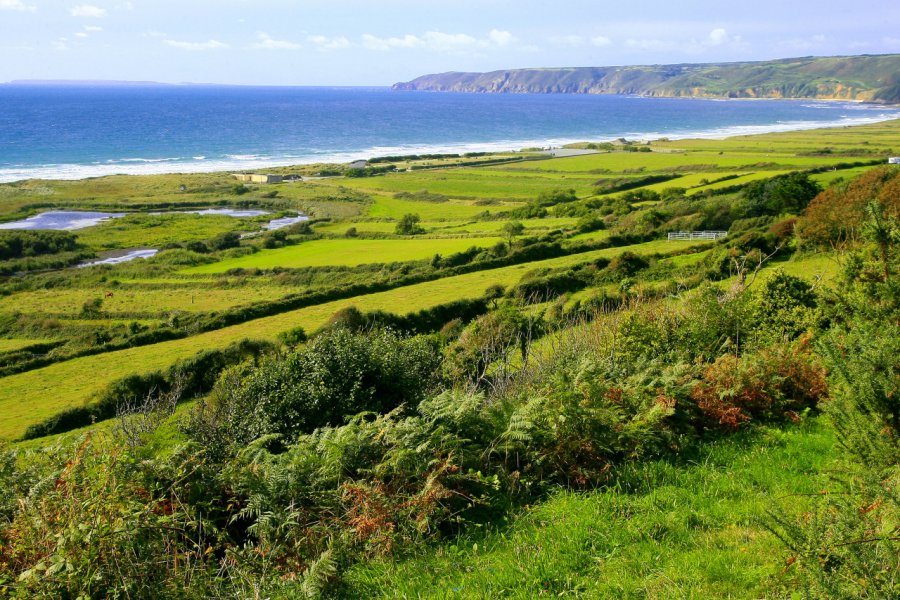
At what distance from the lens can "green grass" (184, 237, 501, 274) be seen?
55.6 metres

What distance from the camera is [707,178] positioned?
3255 inches

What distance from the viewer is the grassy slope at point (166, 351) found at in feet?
91.0

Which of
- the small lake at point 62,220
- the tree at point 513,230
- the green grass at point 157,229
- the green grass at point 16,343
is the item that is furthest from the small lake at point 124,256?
the tree at point 513,230

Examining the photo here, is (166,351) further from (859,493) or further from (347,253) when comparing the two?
(859,493)

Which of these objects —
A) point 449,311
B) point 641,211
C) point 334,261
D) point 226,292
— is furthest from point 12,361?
point 641,211

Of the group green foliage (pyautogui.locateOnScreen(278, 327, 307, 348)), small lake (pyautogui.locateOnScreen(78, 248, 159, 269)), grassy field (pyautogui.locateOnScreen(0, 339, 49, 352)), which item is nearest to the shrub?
green foliage (pyautogui.locateOnScreen(278, 327, 307, 348))

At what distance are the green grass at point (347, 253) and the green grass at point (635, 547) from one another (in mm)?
47067

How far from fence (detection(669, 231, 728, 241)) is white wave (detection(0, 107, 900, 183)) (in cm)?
8134

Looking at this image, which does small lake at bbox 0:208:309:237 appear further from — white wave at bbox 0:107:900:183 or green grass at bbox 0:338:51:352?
green grass at bbox 0:338:51:352

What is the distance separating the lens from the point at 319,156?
133250 millimetres

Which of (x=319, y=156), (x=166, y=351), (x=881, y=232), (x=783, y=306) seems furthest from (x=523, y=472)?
(x=319, y=156)

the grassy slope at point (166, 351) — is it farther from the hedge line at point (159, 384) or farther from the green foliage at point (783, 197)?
the green foliage at point (783, 197)

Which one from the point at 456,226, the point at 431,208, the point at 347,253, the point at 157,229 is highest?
the point at 431,208

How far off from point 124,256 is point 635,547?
65335mm
